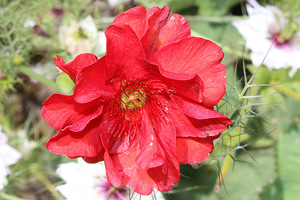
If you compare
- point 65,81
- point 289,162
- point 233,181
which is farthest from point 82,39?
point 289,162

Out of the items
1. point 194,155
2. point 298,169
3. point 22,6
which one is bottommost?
point 298,169

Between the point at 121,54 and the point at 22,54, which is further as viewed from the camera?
the point at 22,54

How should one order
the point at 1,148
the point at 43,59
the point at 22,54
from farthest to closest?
the point at 43,59, the point at 22,54, the point at 1,148

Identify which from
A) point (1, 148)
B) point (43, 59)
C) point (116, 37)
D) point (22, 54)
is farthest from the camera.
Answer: point (43, 59)

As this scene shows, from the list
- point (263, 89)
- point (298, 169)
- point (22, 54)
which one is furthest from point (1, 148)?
point (298, 169)

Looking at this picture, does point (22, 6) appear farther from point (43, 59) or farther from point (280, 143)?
point (280, 143)

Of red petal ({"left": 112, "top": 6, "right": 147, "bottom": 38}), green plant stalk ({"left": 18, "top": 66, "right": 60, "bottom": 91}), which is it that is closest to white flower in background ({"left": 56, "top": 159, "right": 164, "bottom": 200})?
green plant stalk ({"left": 18, "top": 66, "right": 60, "bottom": 91})

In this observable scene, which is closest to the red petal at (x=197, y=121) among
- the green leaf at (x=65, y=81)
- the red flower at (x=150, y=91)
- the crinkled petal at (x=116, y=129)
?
the red flower at (x=150, y=91)
